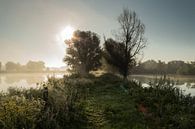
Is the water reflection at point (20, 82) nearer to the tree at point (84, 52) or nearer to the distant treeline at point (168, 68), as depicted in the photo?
the tree at point (84, 52)

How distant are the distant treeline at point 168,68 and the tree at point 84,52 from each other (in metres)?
24.5

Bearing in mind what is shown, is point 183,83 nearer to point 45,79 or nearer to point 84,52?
point 84,52

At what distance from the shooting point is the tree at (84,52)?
41469 mm

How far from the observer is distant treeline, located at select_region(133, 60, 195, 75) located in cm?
6869

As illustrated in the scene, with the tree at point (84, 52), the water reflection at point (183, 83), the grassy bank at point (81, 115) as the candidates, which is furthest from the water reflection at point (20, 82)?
the water reflection at point (183, 83)

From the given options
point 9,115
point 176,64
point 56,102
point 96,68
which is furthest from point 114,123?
point 176,64

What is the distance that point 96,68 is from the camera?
4291cm

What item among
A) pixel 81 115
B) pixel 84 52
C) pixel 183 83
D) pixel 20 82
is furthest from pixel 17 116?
pixel 20 82

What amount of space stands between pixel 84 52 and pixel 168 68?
46575mm

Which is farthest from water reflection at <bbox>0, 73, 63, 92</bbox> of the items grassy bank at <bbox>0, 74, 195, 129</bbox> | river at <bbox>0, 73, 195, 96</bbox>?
grassy bank at <bbox>0, 74, 195, 129</bbox>

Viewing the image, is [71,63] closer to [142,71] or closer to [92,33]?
[92,33]

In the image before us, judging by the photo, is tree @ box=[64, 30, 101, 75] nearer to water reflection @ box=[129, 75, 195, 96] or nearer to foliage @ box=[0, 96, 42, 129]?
water reflection @ box=[129, 75, 195, 96]

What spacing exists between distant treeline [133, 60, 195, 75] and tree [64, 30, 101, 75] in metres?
24.5

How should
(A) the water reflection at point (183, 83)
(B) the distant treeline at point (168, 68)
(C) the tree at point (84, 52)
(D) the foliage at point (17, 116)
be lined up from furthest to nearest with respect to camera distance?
(B) the distant treeline at point (168, 68)
(C) the tree at point (84, 52)
(A) the water reflection at point (183, 83)
(D) the foliage at point (17, 116)
